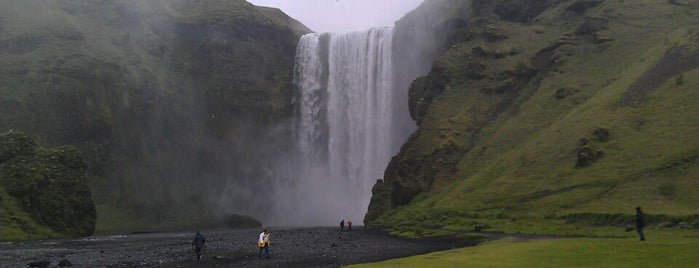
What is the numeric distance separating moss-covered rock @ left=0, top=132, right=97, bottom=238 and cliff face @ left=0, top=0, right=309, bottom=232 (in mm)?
20131

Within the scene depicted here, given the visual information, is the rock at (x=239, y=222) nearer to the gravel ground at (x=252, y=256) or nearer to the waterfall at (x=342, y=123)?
the waterfall at (x=342, y=123)

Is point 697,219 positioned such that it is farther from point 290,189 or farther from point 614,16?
point 290,189

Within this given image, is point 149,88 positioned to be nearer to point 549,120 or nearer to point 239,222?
point 239,222

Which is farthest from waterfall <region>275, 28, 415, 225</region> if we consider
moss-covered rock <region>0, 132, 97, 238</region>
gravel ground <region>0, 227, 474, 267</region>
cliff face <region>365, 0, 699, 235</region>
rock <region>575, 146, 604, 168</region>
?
gravel ground <region>0, 227, 474, 267</region>

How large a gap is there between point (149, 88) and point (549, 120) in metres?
82.5

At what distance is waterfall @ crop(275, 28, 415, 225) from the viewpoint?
11123 centimetres

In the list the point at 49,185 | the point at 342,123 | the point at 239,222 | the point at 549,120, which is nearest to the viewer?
the point at 549,120

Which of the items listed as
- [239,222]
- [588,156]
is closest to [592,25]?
[588,156]

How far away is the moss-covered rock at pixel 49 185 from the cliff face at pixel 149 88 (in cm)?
2013

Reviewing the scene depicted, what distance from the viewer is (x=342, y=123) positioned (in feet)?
398

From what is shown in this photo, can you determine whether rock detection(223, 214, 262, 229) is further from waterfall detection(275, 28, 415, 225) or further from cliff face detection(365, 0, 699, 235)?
cliff face detection(365, 0, 699, 235)

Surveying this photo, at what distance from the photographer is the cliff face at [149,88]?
111938 mm

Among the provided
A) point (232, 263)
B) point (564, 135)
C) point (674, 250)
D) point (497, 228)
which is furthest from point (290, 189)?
point (674, 250)

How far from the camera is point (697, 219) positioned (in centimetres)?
3894
